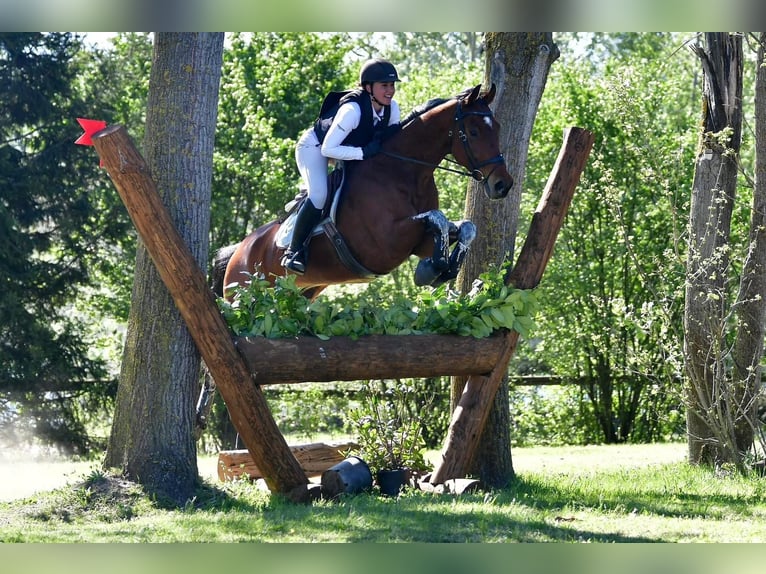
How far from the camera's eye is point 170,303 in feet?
19.4

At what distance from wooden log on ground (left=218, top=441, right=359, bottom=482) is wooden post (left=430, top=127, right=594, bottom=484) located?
1.21 m

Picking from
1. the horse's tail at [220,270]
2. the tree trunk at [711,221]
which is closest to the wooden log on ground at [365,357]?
the tree trunk at [711,221]

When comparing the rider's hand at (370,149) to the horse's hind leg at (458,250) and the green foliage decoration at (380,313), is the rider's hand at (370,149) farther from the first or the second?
the green foliage decoration at (380,313)

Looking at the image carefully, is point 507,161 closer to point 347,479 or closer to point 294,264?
point 294,264

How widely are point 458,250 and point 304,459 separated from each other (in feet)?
8.42

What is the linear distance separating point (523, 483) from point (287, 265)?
7.62 ft

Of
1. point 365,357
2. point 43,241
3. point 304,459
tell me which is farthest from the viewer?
point 43,241

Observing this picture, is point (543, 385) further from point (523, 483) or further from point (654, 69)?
point (523, 483)

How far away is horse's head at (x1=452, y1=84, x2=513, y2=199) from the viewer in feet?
19.7

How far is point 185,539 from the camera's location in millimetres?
4422

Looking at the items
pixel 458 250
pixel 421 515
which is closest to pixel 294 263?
pixel 458 250

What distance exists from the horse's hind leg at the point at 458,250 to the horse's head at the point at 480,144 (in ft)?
1.09

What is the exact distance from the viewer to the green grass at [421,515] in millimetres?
4598

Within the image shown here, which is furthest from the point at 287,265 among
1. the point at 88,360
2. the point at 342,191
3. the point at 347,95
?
the point at 88,360
